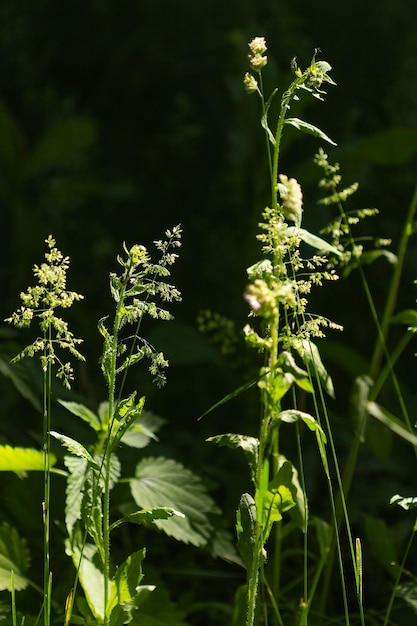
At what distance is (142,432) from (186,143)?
130 cm

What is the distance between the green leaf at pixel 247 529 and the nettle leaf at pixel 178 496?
20 cm

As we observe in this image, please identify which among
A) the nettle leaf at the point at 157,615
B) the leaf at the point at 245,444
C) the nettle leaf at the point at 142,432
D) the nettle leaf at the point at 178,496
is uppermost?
the nettle leaf at the point at 142,432

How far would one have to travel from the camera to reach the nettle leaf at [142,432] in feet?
3.39

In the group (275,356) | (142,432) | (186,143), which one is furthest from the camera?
(186,143)

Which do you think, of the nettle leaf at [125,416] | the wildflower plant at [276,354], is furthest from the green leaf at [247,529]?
the nettle leaf at [125,416]

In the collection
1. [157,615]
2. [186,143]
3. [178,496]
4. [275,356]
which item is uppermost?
[186,143]

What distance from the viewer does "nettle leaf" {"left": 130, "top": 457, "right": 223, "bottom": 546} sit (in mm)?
1004

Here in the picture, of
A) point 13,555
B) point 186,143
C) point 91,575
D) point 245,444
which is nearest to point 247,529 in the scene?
point 245,444

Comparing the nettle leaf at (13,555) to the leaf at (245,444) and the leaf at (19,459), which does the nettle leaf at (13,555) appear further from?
the leaf at (245,444)

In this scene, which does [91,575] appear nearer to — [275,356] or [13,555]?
[13,555]

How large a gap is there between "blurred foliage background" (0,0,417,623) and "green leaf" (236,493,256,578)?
877 millimetres

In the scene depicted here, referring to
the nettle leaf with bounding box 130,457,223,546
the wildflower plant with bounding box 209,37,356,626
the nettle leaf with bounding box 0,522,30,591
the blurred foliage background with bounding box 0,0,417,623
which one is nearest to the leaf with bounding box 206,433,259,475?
the wildflower plant with bounding box 209,37,356,626

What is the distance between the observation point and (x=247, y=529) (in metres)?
0.80

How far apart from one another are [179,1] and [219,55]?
0.56ft
